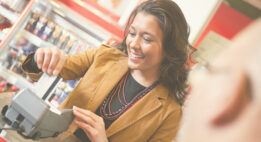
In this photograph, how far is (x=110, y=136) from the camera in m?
1.15

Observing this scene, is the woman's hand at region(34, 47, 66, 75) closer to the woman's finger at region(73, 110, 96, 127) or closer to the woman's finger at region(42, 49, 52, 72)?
the woman's finger at region(42, 49, 52, 72)

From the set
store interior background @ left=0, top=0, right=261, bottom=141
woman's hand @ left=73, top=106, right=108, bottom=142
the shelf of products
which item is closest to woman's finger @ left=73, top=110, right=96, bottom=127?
woman's hand @ left=73, top=106, right=108, bottom=142

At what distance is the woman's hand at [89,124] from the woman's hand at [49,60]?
0.24m

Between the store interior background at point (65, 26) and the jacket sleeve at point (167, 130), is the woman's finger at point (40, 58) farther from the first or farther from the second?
the store interior background at point (65, 26)

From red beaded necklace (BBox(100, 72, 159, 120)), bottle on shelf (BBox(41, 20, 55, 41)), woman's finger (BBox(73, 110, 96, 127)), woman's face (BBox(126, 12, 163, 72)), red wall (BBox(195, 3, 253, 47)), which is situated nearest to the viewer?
woman's finger (BBox(73, 110, 96, 127))

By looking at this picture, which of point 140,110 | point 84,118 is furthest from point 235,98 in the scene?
point 140,110

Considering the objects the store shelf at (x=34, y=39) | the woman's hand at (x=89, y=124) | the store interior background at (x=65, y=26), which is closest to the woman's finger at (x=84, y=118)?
the woman's hand at (x=89, y=124)

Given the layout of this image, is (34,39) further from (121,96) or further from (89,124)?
(89,124)

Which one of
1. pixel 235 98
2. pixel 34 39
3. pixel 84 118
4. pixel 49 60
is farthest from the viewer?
pixel 34 39

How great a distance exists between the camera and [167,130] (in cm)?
119

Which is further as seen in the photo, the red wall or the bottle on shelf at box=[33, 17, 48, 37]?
the red wall

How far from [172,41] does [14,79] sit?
2051mm

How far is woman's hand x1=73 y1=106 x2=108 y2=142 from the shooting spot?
897 mm

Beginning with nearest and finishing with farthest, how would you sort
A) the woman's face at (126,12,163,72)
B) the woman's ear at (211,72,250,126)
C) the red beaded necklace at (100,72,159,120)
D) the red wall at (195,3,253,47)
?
the woman's ear at (211,72,250,126), the woman's face at (126,12,163,72), the red beaded necklace at (100,72,159,120), the red wall at (195,3,253,47)
